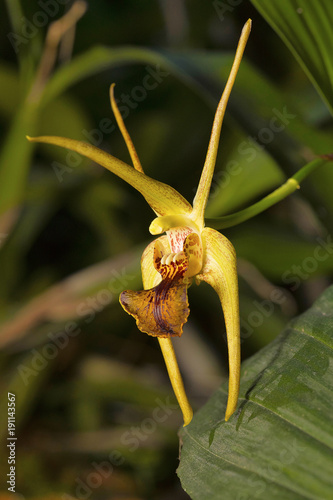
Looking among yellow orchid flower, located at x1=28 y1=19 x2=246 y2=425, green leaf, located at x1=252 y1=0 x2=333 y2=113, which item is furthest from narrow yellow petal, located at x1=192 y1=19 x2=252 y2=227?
green leaf, located at x1=252 y1=0 x2=333 y2=113

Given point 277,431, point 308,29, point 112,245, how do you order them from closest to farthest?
point 277,431
point 308,29
point 112,245

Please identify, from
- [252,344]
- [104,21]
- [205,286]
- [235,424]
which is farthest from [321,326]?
[104,21]

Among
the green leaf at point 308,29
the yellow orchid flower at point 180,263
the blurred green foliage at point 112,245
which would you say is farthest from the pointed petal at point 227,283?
the blurred green foliage at point 112,245

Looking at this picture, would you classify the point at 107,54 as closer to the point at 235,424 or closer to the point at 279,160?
the point at 279,160

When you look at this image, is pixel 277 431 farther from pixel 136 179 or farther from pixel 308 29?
pixel 308 29

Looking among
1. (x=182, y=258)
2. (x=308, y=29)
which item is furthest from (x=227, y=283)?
(x=308, y=29)

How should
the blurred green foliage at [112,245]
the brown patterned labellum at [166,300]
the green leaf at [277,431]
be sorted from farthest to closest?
the blurred green foliage at [112,245], the brown patterned labellum at [166,300], the green leaf at [277,431]

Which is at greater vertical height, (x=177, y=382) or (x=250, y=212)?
(x=250, y=212)

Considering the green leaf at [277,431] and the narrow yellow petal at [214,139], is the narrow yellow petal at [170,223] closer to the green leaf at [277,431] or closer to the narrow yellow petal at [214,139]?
the narrow yellow petal at [214,139]

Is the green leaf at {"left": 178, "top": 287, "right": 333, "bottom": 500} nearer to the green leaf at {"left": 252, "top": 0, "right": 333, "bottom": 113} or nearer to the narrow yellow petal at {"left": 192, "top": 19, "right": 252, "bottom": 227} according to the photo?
the narrow yellow petal at {"left": 192, "top": 19, "right": 252, "bottom": 227}
